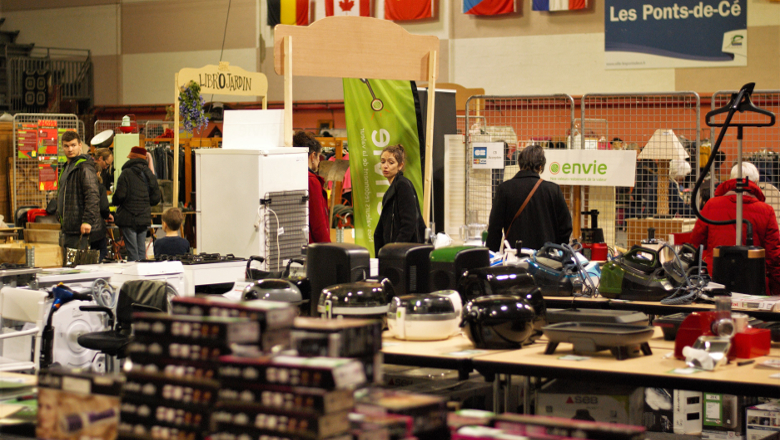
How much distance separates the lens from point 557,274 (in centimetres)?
399

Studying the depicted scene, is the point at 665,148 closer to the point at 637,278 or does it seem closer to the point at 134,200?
the point at 637,278

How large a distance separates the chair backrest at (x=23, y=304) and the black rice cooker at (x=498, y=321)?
2.28 metres

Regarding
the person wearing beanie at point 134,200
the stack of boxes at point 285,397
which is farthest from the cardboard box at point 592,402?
the person wearing beanie at point 134,200

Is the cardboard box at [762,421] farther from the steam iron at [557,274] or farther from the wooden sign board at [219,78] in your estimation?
the wooden sign board at [219,78]

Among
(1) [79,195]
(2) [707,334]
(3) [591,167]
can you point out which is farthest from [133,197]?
(2) [707,334]

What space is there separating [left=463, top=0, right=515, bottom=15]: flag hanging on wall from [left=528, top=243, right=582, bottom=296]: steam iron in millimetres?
10310

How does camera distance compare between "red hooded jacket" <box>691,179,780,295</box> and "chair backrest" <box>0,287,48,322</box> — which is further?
"red hooded jacket" <box>691,179,780,295</box>

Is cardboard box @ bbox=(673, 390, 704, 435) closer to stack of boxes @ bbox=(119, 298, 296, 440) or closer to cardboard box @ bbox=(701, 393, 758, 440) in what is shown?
cardboard box @ bbox=(701, 393, 758, 440)

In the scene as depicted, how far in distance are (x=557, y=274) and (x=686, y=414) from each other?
1067mm

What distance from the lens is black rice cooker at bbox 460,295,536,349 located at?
289 centimetres

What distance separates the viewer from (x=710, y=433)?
4.23m

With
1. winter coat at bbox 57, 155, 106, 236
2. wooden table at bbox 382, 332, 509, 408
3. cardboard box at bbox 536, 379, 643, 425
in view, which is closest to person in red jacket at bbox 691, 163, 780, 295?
cardboard box at bbox 536, 379, 643, 425

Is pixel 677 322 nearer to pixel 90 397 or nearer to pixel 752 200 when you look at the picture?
pixel 752 200

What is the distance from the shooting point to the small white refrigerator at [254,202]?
521 centimetres
